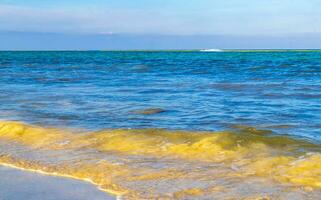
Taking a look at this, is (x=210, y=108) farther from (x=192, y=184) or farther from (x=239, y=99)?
(x=192, y=184)

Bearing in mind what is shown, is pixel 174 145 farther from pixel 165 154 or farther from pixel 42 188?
pixel 42 188

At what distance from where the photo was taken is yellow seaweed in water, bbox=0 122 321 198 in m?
6.38

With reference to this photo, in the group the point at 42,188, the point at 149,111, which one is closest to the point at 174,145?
the point at 42,188

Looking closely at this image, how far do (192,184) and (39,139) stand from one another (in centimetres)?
390

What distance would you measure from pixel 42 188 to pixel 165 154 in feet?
7.74

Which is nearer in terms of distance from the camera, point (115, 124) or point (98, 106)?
point (115, 124)

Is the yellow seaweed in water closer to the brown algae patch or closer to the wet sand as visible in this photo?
the wet sand

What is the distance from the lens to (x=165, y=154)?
305 inches

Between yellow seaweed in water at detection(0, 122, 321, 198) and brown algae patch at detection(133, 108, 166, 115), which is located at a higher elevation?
yellow seaweed in water at detection(0, 122, 321, 198)

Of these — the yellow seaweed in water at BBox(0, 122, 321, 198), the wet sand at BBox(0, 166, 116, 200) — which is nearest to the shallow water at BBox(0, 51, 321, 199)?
the yellow seaweed in water at BBox(0, 122, 321, 198)

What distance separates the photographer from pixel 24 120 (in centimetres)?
1089

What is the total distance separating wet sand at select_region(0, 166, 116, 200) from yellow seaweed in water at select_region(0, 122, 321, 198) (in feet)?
0.75

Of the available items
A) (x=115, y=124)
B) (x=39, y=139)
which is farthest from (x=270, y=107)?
(x=39, y=139)

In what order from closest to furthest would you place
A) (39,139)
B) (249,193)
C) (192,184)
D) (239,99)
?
(249,193) < (192,184) < (39,139) < (239,99)
